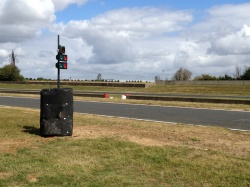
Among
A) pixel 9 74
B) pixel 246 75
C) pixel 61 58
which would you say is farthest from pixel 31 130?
pixel 9 74

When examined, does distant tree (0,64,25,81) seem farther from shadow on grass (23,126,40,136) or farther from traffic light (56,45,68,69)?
shadow on grass (23,126,40,136)

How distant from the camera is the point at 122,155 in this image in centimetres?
693

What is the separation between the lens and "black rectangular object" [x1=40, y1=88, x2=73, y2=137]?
29.7 ft

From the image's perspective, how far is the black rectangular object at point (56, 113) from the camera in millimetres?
9039

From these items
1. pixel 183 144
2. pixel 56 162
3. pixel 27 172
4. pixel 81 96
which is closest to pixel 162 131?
pixel 183 144

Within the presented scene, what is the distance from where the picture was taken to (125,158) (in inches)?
264

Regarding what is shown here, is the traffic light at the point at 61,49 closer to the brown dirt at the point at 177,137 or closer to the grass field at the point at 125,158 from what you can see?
the brown dirt at the point at 177,137

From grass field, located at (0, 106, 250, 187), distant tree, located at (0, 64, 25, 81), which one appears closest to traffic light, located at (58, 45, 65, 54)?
grass field, located at (0, 106, 250, 187)

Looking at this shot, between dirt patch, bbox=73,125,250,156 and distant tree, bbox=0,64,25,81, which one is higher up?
distant tree, bbox=0,64,25,81

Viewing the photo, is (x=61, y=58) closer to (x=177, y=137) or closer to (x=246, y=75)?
(x=177, y=137)

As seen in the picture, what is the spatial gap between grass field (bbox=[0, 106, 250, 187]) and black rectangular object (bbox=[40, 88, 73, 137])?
26cm

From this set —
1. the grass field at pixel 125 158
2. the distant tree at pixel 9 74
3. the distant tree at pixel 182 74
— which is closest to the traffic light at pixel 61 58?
the grass field at pixel 125 158

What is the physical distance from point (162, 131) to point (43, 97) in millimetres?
3203

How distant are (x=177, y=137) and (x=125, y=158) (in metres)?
2.62
